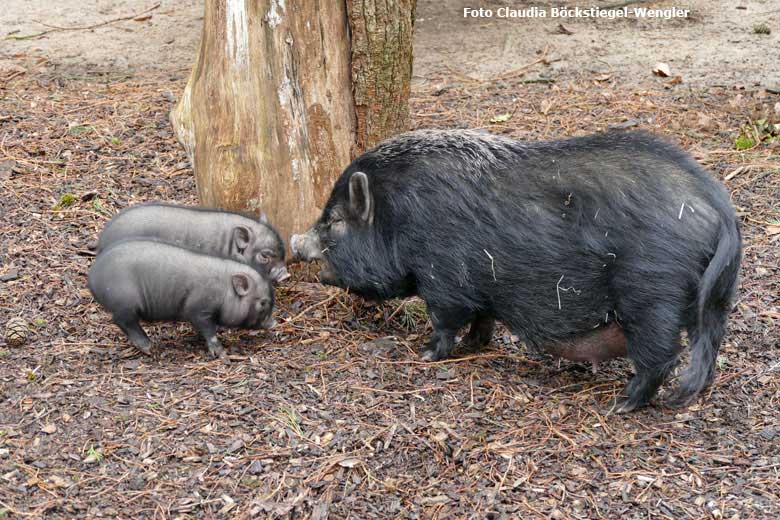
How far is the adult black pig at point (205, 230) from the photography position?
5.88 metres

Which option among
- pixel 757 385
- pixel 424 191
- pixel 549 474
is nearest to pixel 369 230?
pixel 424 191

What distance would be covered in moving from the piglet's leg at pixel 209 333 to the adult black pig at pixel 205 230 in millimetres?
494

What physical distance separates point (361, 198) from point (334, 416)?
4.57 ft

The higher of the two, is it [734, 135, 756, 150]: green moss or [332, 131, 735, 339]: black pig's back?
[332, 131, 735, 339]: black pig's back

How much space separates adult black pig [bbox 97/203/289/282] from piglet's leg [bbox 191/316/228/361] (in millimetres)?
494

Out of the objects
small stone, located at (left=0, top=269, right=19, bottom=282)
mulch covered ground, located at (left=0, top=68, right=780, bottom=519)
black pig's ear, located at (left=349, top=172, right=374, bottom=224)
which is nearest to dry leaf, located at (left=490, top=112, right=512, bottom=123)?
mulch covered ground, located at (left=0, top=68, right=780, bottom=519)

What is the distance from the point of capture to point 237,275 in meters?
5.66

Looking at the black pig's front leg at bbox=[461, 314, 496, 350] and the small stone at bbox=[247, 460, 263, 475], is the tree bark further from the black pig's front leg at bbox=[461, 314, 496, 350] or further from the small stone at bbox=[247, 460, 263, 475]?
the small stone at bbox=[247, 460, 263, 475]

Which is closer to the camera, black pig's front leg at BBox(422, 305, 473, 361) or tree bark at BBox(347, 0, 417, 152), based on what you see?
black pig's front leg at BBox(422, 305, 473, 361)

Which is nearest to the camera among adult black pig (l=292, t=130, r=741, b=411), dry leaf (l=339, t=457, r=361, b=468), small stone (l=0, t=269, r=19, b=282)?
dry leaf (l=339, t=457, r=361, b=468)

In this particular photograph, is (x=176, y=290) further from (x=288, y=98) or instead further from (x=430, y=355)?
(x=430, y=355)

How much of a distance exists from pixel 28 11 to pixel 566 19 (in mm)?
6726

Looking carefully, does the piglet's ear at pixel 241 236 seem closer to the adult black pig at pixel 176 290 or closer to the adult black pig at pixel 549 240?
the adult black pig at pixel 176 290

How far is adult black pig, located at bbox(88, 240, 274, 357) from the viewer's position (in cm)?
539
